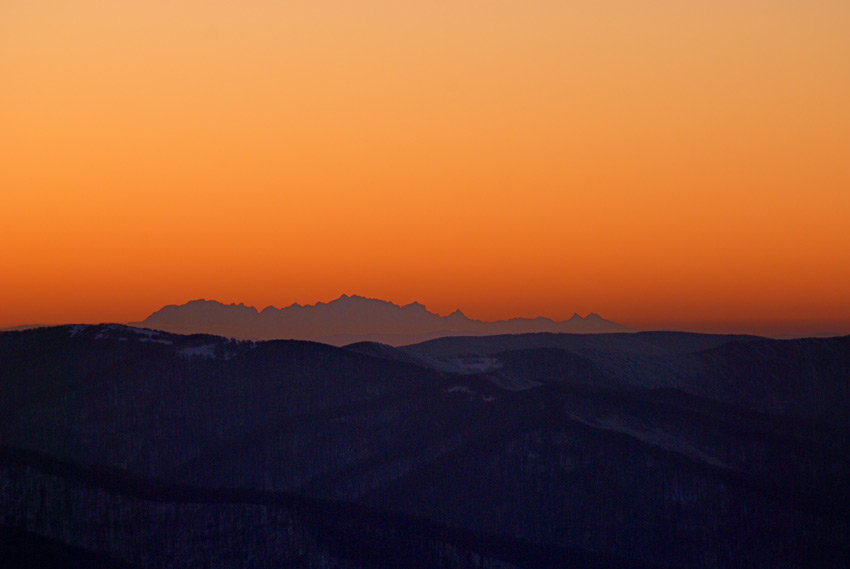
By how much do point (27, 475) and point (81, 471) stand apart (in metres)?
8.30

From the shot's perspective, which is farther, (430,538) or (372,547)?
(430,538)

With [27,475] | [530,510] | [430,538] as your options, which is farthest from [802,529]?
[27,475]

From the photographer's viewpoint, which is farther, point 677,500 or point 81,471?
point 677,500

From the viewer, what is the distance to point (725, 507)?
197 meters

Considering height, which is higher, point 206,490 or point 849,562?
point 206,490

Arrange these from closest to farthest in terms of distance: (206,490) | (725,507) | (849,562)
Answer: (206,490)
(849,562)
(725,507)

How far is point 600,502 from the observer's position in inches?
7790

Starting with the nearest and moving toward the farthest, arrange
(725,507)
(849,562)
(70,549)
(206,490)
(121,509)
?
(70,549)
(121,509)
(206,490)
(849,562)
(725,507)

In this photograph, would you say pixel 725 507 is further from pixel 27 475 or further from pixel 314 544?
pixel 27 475

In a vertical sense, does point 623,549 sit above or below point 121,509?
below

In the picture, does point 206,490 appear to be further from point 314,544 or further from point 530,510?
point 530,510

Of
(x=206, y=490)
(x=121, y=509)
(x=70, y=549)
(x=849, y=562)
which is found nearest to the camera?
(x=70, y=549)

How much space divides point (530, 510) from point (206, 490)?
205 ft

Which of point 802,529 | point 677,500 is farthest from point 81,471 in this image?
point 802,529
